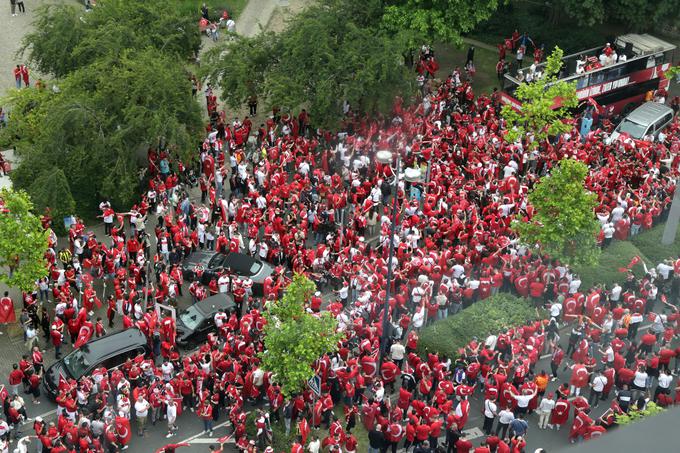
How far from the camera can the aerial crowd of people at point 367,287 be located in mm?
19641

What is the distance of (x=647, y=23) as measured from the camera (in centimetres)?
3703

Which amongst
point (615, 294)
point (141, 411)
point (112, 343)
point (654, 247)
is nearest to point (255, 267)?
point (112, 343)

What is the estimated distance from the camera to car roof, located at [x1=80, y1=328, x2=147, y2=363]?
69.1ft

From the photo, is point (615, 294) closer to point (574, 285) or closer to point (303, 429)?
point (574, 285)

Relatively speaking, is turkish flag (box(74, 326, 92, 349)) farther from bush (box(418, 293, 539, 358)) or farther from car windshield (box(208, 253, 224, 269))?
bush (box(418, 293, 539, 358))

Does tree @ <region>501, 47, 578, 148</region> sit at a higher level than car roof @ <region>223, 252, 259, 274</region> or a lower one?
higher

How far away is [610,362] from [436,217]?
24.8 ft

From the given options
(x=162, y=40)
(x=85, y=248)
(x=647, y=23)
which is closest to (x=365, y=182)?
(x=85, y=248)

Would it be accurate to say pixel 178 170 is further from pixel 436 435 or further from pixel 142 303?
pixel 436 435

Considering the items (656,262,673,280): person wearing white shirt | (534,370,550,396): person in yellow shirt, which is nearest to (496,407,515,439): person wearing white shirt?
(534,370,550,396): person in yellow shirt

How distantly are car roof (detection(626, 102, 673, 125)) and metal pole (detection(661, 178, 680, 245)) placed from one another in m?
7.28

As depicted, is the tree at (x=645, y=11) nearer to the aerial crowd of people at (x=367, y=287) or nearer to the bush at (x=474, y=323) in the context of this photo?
the aerial crowd of people at (x=367, y=287)

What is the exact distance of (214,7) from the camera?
45.2 meters

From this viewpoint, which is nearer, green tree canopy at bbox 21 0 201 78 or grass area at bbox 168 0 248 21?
green tree canopy at bbox 21 0 201 78
